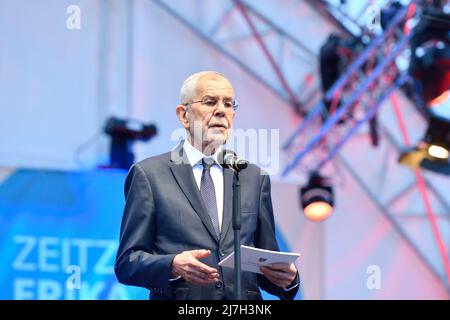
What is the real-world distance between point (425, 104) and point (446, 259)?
2846mm

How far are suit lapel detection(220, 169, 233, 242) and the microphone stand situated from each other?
0.42 feet

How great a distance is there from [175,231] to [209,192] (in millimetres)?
197

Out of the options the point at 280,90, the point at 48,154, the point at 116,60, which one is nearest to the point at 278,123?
the point at 280,90

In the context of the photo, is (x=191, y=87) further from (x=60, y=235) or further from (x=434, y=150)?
(x=434, y=150)

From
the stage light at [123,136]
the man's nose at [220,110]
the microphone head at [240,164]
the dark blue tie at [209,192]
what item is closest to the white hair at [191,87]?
the man's nose at [220,110]

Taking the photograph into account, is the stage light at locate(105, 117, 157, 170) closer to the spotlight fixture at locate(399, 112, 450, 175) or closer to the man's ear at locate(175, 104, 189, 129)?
the spotlight fixture at locate(399, 112, 450, 175)

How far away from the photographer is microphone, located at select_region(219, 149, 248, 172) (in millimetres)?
3066

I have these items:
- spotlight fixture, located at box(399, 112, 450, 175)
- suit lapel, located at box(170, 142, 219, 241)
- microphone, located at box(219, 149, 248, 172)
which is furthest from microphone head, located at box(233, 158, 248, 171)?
spotlight fixture, located at box(399, 112, 450, 175)

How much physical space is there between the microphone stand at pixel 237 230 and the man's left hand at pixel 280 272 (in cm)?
16

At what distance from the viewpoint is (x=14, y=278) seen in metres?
7.11

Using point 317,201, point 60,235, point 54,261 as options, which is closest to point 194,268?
point 54,261

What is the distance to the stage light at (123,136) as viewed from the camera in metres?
7.61

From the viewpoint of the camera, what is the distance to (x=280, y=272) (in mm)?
A: 3121
